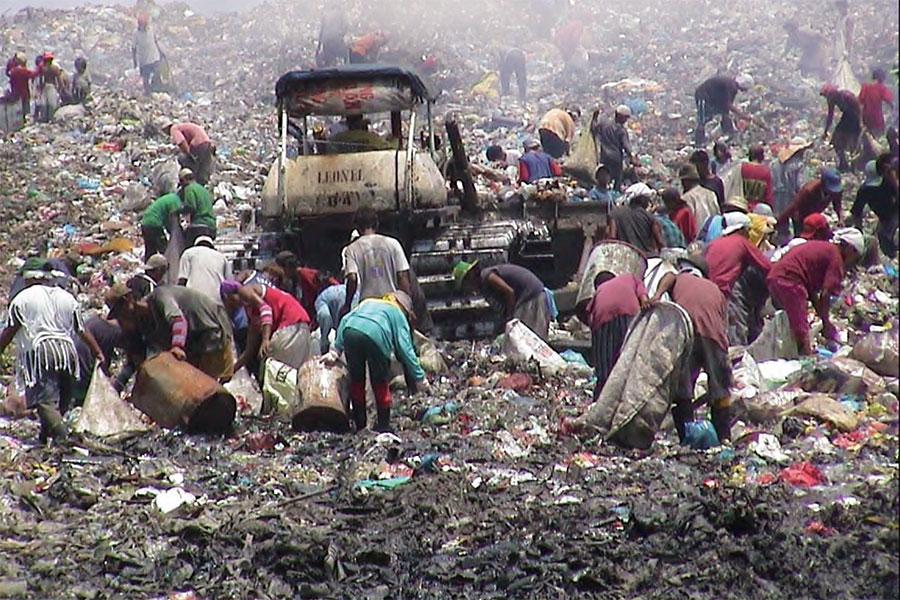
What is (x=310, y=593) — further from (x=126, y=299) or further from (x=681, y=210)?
(x=681, y=210)

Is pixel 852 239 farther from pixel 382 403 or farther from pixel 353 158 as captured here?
pixel 353 158

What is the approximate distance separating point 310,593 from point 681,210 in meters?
6.26

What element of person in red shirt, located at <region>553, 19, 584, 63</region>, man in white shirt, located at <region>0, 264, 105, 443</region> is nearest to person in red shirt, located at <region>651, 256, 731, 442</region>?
man in white shirt, located at <region>0, 264, 105, 443</region>

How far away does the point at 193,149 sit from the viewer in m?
15.2

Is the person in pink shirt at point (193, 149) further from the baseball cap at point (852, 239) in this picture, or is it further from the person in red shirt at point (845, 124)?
the baseball cap at point (852, 239)

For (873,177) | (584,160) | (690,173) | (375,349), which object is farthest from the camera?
(584,160)

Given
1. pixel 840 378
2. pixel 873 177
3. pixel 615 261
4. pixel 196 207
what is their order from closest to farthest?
pixel 873 177 < pixel 840 378 < pixel 615 261 < pixel 196 207

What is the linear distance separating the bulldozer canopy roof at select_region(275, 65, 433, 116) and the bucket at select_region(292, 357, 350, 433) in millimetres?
4069

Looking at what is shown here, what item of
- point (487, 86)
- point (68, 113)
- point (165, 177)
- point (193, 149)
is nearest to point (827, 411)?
point (193, 149)

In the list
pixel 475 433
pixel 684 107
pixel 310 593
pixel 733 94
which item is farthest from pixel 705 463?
pixel 684 107

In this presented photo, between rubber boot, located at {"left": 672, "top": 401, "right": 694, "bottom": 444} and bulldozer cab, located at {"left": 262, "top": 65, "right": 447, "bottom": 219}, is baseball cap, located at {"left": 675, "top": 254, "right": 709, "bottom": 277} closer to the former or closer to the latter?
rubber boot, located at {"left": 672, "top": 401, "right": 694, "bottom": 444}

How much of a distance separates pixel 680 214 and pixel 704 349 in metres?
3.87

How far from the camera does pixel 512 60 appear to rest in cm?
2681

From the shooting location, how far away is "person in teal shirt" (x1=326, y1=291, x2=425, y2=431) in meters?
7.89
